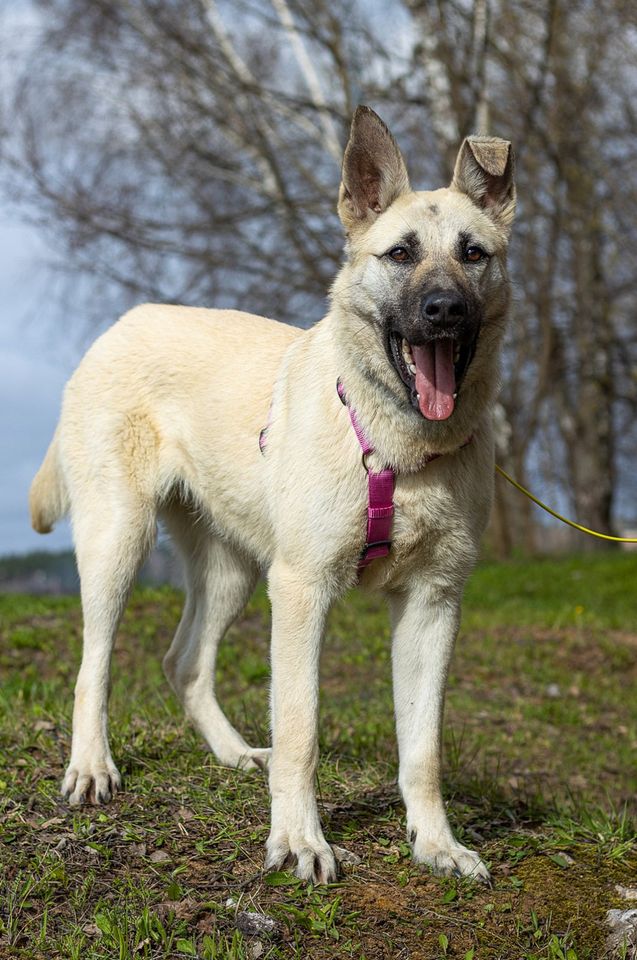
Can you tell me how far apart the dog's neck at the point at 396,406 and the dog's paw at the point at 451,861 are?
48.1 inches

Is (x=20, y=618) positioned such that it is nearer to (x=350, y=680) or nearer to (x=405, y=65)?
(x=350, y=680)

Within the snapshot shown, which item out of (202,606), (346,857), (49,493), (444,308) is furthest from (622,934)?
(49,493)

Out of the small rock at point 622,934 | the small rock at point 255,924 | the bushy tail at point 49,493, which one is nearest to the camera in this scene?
the small rock at point 255,924

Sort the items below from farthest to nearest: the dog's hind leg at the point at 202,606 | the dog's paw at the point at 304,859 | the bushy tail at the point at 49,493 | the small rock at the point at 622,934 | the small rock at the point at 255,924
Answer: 1. the bushy tail at the point at 49,493
2. the dog's hind leg at the point at 202,606
3. the dog's paw at the point at 304,859
4. the small rock at the point at 622,934
5. the small rock at the point at 255,924

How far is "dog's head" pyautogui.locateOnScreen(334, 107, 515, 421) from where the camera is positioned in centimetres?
323

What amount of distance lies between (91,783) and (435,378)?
1.86 meters

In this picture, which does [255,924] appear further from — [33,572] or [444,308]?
[33,572]

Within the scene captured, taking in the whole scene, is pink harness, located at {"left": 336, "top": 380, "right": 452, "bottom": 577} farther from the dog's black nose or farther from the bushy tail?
the bushy tail

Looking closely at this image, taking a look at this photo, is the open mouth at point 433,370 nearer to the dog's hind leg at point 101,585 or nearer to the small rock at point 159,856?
the dog's hind leg at point 101,585

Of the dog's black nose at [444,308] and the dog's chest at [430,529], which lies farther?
the dog's chest at [430,529]

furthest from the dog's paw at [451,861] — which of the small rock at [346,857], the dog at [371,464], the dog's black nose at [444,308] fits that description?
the dog's black nose at [444,308]

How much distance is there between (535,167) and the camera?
46.8 ft

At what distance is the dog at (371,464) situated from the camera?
130 inches

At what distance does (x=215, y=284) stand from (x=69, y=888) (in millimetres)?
11229
